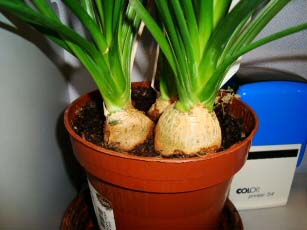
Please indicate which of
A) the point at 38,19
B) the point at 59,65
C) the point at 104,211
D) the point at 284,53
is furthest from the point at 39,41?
the point at 284,53

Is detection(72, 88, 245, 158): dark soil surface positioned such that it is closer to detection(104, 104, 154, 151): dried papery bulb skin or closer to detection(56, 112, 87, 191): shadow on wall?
detection(104, 104, 154, 151): dried papery bulb skin

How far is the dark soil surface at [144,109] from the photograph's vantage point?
1.56 ft

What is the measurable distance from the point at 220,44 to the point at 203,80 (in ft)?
0.19

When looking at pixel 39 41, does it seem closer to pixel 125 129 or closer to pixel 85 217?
pixel 125 129

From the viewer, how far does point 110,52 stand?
0.42m

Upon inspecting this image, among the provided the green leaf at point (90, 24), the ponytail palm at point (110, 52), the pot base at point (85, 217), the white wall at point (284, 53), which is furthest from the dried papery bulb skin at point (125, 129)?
the white wall at point (284, 53)

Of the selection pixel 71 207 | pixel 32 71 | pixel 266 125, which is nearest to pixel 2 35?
pixel 32 71

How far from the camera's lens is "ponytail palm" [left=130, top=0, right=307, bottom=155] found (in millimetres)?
367

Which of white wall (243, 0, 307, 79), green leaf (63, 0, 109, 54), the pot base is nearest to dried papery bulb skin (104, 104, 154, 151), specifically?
green leaf (63, 0, 109, 54)

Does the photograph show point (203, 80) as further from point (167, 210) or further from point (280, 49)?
point (280, 49)

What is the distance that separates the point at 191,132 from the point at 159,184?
8cm

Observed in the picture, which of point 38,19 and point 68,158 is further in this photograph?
point 68,158

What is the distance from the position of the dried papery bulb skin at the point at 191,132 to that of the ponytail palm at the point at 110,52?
66mm

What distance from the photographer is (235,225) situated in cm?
57
